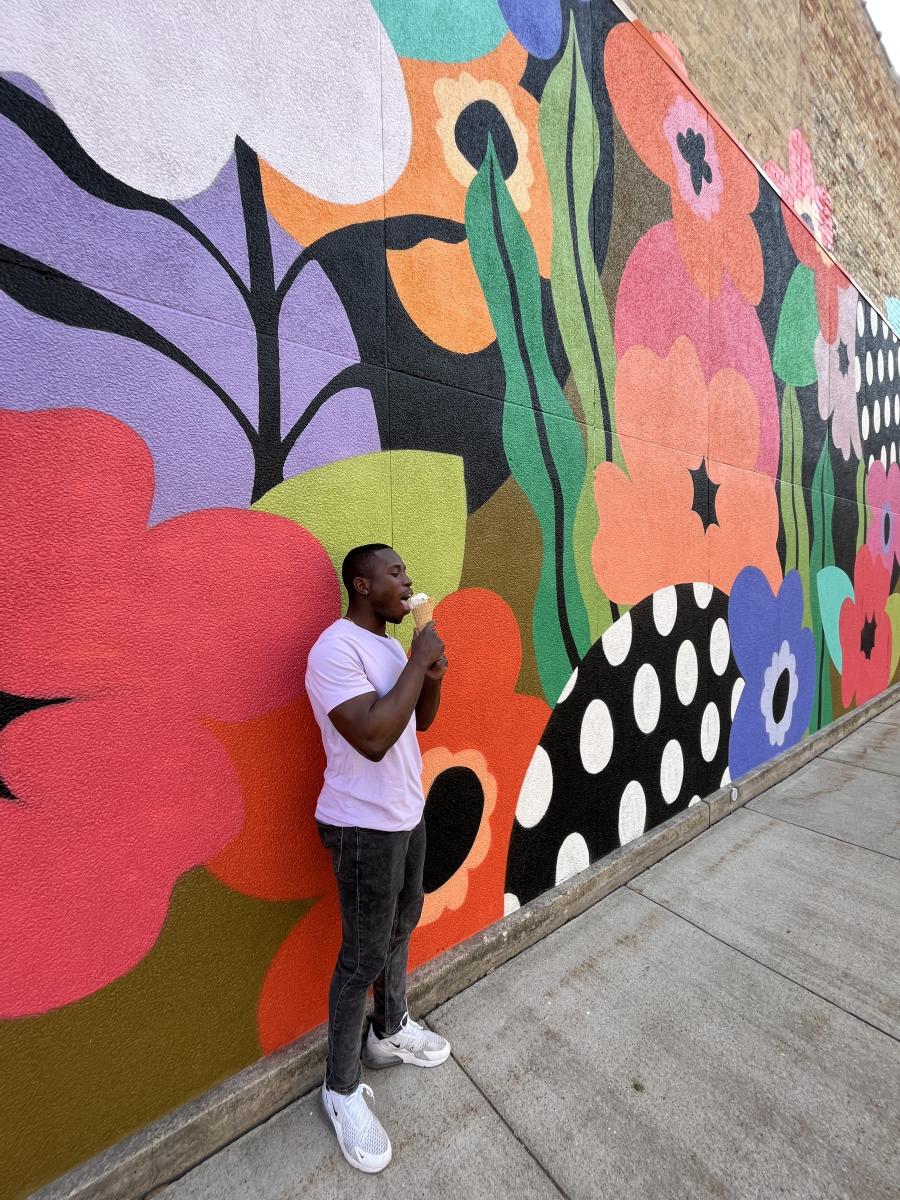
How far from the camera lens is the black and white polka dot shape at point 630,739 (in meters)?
3.00

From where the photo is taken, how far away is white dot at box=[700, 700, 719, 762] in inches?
159

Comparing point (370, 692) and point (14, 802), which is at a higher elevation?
point (370, 692)

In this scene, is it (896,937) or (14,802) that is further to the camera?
(896,937)

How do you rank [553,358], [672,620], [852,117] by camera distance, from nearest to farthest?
[553,358]
[672,620]
[852,117]

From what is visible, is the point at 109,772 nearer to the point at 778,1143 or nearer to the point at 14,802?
the point at 14,802

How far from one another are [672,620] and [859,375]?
181 inches

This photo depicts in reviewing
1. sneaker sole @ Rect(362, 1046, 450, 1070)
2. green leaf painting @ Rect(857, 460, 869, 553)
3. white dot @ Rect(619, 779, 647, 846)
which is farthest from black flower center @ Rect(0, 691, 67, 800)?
green leaf painting @ Rect(857, 460, 869, 553)

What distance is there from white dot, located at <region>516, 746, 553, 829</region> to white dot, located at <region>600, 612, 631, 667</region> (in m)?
0.74

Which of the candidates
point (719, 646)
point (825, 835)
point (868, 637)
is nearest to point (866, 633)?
point (868, 637)

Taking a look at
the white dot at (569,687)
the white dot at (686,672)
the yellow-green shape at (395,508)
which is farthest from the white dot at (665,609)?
the yellow-green shape at (395,508)

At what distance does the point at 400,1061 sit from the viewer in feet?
7.05

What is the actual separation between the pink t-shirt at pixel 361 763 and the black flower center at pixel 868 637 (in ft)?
21.3

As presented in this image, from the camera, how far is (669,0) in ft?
13.3

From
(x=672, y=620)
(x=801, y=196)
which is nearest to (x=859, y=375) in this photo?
(x=801, y=196)
